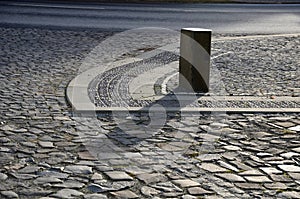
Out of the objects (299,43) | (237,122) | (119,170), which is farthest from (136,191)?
(299,43)

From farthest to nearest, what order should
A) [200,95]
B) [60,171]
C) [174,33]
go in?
[174,33]
[200,95]
[60,171]

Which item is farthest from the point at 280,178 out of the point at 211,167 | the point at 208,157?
the point at 208,157

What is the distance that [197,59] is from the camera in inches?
356

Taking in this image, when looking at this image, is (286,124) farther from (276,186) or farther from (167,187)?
(167,187)

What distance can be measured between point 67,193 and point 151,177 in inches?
29.9

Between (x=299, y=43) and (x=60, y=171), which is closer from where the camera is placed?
(x=60, y=171)

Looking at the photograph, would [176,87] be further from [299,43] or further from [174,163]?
[299,43]

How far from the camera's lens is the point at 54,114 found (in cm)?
777

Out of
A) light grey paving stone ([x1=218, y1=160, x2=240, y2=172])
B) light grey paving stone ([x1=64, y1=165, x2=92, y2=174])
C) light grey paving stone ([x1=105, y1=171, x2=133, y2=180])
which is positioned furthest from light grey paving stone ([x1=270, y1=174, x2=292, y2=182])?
light grey paving stone ([x1=64, y1=165, x2=92, y2=174])

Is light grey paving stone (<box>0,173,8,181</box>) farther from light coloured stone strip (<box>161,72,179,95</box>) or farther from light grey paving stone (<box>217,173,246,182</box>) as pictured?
light coloured stone strip (<box>161,72,179,95</box>)

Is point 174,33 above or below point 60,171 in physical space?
above

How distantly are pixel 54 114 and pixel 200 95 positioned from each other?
203 cm

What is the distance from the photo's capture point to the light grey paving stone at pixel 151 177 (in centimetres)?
564

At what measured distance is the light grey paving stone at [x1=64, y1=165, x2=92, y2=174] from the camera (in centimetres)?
580
